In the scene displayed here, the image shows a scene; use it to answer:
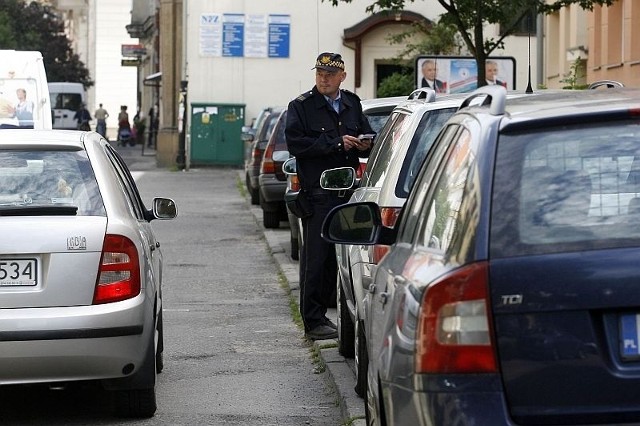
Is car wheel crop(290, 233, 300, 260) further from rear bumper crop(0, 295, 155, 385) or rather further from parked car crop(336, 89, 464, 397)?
rear bumper crop(0, 295, 155, 385)

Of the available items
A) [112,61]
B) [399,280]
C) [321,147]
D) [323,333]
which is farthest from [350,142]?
[112,61]

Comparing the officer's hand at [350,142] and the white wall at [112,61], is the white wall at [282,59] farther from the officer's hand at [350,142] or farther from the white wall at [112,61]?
the white wall at [112,61]

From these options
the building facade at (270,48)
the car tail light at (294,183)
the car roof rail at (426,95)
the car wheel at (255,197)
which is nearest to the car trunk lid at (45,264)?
the car roof rail at (426,95)

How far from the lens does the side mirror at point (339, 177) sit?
9664 millimetres

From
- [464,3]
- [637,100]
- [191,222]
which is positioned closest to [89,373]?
[637,100]

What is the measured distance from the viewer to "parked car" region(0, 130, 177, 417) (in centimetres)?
721

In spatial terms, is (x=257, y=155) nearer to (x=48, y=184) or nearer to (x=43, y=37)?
(x=48, y=184)

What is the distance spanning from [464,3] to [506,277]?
15241 mm

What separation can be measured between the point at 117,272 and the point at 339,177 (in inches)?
101

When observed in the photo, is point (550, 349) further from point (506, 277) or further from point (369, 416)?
point (369, 416)

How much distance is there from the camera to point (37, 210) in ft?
24.3

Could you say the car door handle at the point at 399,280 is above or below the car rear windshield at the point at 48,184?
below

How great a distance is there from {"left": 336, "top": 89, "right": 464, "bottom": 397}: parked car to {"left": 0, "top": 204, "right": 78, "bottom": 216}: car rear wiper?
1579 millimetres

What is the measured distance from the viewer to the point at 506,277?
4.18 meters
